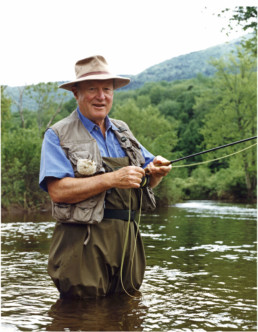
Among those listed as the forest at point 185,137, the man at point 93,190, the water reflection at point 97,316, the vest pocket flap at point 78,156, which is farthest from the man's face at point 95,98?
the forest at point 185,137

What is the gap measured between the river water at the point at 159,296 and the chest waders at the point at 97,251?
0.18 metres

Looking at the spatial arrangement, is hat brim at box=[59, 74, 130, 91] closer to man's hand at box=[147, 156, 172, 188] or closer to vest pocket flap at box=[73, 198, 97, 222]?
man's hand at box=[147, 156, 172, 188]

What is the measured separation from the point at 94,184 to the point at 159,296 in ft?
7.08

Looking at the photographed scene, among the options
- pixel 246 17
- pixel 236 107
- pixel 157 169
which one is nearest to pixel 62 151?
pixel 157 169

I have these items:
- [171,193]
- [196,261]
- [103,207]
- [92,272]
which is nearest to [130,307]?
[92,272]

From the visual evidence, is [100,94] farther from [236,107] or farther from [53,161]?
[236,107]

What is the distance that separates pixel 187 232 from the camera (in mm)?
14242

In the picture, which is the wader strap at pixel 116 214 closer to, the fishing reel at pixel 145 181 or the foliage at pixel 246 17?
the fishing reel at pixel 145 181

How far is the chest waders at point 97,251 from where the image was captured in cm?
396

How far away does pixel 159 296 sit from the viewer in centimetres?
547

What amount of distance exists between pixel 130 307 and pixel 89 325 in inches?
22.1

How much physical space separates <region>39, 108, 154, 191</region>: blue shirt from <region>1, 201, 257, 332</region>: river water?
3.39 feet

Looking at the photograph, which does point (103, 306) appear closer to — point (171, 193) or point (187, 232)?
point (187, 232)

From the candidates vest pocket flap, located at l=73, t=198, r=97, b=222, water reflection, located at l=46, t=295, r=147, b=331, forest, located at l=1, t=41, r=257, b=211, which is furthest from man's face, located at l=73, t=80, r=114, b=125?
forest, located at l=1, t=41, r=257, b=211
